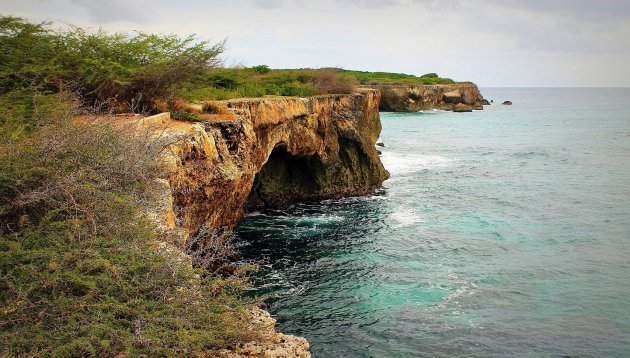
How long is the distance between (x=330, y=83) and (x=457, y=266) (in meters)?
17.8

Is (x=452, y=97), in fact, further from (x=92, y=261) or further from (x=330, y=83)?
(x=92, y=261)

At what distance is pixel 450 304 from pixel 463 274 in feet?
8.44

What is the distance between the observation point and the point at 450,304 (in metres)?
15.2

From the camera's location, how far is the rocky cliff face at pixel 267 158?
46.8 ft

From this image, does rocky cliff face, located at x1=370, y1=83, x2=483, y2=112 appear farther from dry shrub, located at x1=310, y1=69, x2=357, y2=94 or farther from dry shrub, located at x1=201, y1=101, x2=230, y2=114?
dry shrub, located at x1=201, y1=101, x2=230, y2=114

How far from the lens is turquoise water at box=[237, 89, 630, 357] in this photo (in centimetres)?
1334

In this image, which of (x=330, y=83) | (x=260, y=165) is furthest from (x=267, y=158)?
(x=330, y=83)

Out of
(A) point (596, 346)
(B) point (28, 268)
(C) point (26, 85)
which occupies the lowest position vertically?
(A) point (596, 346)

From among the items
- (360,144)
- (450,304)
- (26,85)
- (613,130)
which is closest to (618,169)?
(360,144)

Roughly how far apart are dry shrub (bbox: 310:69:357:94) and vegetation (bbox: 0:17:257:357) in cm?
2311

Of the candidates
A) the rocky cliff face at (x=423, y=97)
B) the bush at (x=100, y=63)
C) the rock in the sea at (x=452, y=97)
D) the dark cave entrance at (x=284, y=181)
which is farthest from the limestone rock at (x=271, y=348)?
the rock in the sea at (x=452, y=97)

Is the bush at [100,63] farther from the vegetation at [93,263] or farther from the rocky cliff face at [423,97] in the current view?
the rocky cliff face at [423,97]

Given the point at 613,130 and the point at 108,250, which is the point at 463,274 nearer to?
the point at 108,250

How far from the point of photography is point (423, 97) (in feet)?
299
